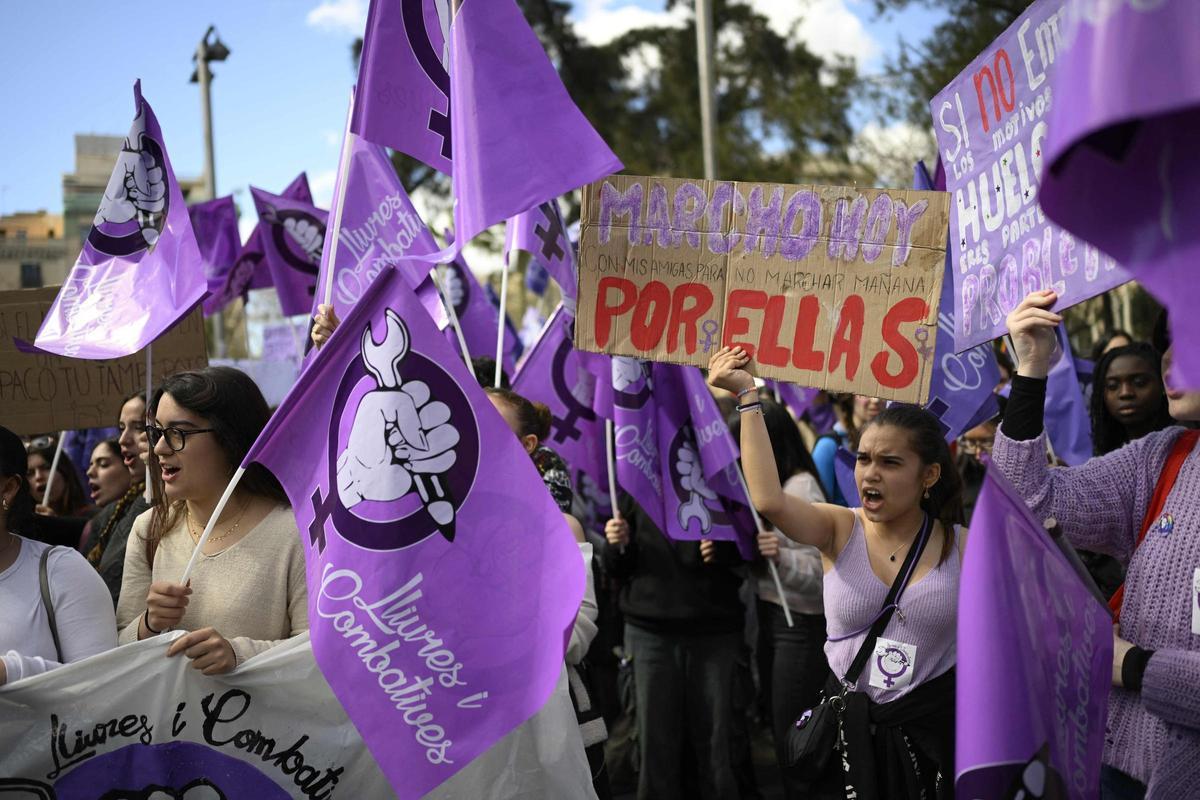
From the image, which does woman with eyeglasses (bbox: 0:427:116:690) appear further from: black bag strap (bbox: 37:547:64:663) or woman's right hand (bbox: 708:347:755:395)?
woman's right hand (bbox: 708:347:755:395)

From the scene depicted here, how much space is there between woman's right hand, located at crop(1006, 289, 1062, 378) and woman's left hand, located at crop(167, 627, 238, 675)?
2195mm

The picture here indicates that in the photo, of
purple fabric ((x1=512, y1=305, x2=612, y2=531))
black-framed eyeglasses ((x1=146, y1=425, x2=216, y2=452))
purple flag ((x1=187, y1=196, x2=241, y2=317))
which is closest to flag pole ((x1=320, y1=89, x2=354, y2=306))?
black-framed eyeglasses ((x1=146, y1=425, x2=216, y2=452))

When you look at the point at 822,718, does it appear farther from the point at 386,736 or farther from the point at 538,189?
the point at 538,189

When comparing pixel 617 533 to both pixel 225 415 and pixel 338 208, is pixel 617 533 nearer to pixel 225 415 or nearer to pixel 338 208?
pixel 338 208

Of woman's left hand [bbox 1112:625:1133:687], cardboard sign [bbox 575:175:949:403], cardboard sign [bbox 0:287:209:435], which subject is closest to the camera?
woman's left hand [bbox 1112:625:1133:687]

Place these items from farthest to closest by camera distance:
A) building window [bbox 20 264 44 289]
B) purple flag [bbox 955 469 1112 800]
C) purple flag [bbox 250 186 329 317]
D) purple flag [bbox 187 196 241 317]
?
building window [bbox 20 264 44 289]
purple flag [bbox 187 196 241 317]
purple flag [bbox 250 186 329 317]
purple flag [bbox 955 469 1112 800]

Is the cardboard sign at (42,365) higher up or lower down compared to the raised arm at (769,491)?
higher up

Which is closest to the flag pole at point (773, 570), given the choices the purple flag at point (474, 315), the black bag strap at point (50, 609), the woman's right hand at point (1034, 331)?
the woman's right hand at point (1034, 331)

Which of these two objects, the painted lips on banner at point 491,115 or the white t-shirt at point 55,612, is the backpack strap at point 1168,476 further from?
the white t-shirt at point 55,612

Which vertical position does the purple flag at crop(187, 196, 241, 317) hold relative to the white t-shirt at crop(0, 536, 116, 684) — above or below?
above

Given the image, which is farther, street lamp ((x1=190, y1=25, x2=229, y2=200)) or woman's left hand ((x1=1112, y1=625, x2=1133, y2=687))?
street lamp ((x1=190, y1=25, x2=229, y2=200))

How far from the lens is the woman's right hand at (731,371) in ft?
12.3

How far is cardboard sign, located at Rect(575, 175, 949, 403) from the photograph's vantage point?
3.74 metres

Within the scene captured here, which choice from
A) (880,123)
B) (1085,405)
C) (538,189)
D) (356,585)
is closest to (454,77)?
(538,189)
